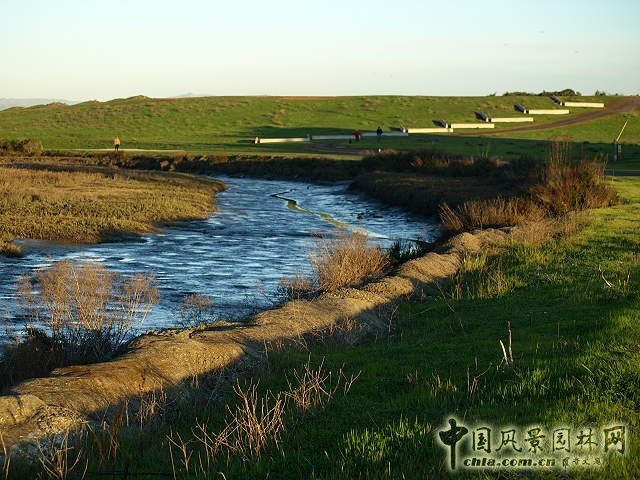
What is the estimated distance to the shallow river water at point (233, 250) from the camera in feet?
64.5

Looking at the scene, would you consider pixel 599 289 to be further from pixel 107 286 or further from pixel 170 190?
pixel 170 190

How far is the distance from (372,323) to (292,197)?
35329 mm

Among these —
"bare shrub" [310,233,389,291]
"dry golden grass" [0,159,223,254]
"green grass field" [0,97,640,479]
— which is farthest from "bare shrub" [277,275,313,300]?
"dry golden grass" [0,159,223,254]

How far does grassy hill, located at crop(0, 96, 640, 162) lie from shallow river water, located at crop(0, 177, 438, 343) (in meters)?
29.8

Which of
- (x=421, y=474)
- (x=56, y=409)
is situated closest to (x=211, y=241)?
(x=56, y=409)

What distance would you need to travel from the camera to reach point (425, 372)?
32.0ft

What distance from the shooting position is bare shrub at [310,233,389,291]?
58.7 ft

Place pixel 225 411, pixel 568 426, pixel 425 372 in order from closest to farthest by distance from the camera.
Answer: pixel 568 426, pixel 225 411, pixel 425 372

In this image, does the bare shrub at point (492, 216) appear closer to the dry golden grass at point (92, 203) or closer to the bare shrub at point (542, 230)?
the bare shrub at point (542, 230)
